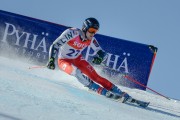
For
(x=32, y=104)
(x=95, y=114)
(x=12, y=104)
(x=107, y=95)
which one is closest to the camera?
(x=12, y=104)

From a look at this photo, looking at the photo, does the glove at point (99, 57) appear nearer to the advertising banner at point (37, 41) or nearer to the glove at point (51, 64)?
the glove at point (51, 64)

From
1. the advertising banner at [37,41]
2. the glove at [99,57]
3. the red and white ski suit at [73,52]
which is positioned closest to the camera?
the red and white ski suit at [73,52]

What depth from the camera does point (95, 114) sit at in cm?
313

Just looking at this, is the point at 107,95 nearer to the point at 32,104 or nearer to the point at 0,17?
the point at 32,104

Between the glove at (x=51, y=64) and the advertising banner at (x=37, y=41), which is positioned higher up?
the advertising banner at (x=37, y=41)

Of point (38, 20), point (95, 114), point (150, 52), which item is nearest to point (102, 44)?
point (150, 52)

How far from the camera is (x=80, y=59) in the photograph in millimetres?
6461

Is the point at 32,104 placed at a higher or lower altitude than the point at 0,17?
lower

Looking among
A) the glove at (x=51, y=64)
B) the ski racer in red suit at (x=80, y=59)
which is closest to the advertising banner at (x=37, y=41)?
the ski racer in red suit at (x=80, y=59)

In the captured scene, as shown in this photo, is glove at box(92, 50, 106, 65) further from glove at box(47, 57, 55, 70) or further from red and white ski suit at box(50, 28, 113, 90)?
glove at box(47, 57, 55, 70)

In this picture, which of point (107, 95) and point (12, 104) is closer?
point (12, 104)

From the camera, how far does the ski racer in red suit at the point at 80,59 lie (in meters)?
5.51

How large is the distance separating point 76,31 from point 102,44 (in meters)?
2.78

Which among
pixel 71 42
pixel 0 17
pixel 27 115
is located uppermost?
pixel 0 17
